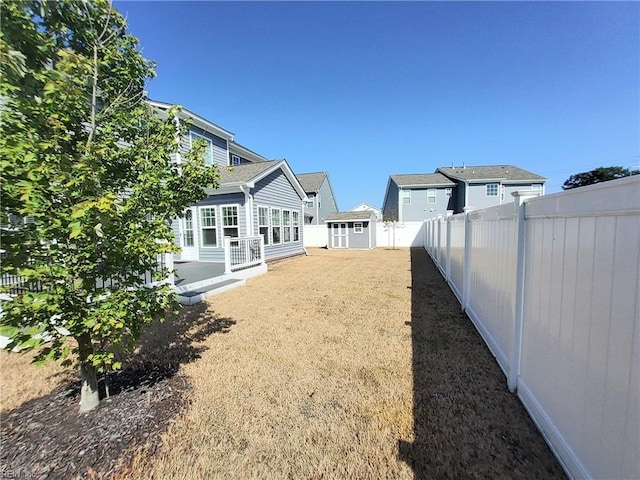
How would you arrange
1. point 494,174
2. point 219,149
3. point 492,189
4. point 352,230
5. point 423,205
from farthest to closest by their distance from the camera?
point 423,205 < point 494,174 < point 492,189 < point 352,230 < point 219,149

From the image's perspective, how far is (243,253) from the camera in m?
9.91

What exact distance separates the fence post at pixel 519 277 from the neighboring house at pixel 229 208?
30.4 feet

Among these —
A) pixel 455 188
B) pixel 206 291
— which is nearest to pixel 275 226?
pixel 206 291

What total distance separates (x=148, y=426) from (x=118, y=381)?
1042 mm

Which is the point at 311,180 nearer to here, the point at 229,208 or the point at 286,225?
the point at 286,225

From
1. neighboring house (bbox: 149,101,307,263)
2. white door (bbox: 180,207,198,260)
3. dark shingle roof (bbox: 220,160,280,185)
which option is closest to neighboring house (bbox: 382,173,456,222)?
neighboring house (bbox: 149,101,307,263)

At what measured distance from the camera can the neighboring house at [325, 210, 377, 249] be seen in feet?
69.5

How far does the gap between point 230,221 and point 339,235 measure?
471 inches

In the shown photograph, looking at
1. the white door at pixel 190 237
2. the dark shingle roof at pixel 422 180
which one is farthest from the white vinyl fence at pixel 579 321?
the dark shingle roof at pixel 422 180

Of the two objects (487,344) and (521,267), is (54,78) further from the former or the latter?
(487,344)

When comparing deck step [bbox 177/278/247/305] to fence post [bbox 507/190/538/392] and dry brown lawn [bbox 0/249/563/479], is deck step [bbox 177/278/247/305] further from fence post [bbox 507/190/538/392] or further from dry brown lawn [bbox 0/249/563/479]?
fence post [bbox 507/190/538/392]

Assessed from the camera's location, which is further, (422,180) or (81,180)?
(422,180)

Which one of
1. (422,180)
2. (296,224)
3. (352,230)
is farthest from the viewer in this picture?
(422,180)

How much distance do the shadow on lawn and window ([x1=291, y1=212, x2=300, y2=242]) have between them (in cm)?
1155
